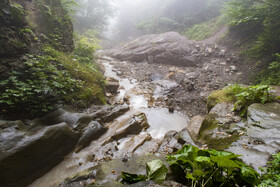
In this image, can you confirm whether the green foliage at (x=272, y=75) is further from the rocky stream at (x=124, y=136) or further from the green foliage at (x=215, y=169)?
the green foliage at (x=215, y=169)

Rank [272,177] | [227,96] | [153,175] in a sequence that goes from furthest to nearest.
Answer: [227,96]
[153,175]
[272,177]

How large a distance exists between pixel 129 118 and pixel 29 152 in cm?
316

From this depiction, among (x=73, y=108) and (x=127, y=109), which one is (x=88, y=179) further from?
(x=127, y=109)

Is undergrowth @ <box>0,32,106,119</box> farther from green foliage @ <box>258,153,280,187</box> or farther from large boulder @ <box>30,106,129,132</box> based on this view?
green foliage @ <box>258,153,280,187</box>

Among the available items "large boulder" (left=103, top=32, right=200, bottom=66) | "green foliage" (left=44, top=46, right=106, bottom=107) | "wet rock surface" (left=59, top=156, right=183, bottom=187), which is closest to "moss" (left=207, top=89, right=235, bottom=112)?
"wet rock surface" (left=59, top=156, right=183, bottom=187)

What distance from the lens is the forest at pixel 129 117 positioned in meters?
1.96

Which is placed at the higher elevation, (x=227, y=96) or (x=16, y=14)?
(x=16, y=14)

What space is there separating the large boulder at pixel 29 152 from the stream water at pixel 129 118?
206 mm

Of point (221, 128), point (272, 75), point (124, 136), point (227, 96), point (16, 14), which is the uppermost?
point (16, 14)

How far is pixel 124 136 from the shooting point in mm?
4766

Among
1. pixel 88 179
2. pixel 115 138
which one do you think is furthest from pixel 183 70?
pixel 88 179

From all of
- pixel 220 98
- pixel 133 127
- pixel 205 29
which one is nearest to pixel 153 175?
pixel 133 127

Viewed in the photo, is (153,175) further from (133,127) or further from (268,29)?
(268,29)

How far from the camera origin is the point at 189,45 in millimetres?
12625
